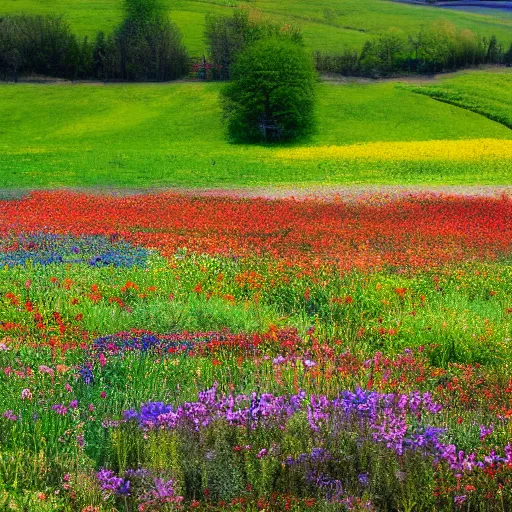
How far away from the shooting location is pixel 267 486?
17.1 feet

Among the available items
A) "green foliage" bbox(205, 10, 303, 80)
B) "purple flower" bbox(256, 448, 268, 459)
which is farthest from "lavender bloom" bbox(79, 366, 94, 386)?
"green foliage" bbox(205, 10, 303, 80)

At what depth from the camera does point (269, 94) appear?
208 ft

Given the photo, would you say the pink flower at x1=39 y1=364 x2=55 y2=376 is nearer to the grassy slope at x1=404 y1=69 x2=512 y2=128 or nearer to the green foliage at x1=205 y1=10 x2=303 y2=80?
the grassy slope at x1=404 y1=69 x2=512 y2=128

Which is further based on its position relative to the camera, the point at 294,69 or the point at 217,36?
the point at 217,36

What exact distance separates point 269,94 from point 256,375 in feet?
191

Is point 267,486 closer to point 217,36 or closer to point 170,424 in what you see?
point 170,424

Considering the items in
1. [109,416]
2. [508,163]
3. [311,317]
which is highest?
[109,416]

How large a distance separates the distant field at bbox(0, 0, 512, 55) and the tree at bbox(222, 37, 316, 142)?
37.6 m

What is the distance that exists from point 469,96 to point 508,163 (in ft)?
118

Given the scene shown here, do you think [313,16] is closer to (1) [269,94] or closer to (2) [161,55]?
(2) [161,55]

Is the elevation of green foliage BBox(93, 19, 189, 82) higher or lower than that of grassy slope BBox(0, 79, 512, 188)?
higher

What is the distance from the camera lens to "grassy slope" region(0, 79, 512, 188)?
129ft

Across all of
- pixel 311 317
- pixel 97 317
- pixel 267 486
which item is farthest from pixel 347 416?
pixel 97 317

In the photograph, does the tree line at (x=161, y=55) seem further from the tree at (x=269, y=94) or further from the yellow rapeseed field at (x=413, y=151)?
the yellow rapeseed field at (x=413, y=151)
